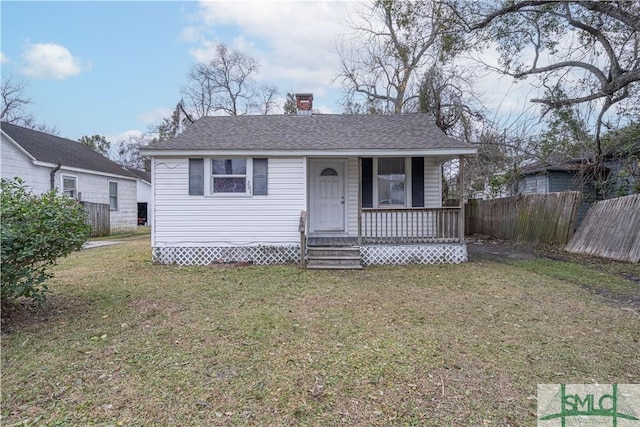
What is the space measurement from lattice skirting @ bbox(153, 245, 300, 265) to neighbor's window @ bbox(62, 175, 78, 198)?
9484 mm

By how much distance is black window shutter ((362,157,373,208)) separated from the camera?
9508 millimetres

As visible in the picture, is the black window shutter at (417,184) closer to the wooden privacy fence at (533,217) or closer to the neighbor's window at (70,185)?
the wooden privacy fence at (533,217)

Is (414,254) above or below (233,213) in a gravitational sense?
below

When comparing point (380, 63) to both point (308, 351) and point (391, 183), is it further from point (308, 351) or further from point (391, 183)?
point (308, 351)

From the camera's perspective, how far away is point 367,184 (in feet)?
31.3

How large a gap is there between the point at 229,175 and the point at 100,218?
1085 cm

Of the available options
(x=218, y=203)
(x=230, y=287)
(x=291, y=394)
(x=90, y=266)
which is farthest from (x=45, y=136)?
(x=291, y=394)

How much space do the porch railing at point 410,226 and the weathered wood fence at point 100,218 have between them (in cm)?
1275

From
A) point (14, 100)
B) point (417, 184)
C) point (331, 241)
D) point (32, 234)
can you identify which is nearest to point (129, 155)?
point (14, 100)

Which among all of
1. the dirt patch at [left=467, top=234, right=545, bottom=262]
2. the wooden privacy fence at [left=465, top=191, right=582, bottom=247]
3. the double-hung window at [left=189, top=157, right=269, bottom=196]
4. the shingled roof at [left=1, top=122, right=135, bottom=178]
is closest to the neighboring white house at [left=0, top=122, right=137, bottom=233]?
the shingled roof at [left=1, top=122, right=135, bottom=178]

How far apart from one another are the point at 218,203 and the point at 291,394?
650 cm

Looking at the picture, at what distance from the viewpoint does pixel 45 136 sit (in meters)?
16.6

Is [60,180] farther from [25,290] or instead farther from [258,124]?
[25,290]

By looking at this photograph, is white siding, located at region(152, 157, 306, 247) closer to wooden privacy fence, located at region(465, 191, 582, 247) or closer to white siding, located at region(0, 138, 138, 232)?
white siding, located at region(0, 138, 138, 232)
